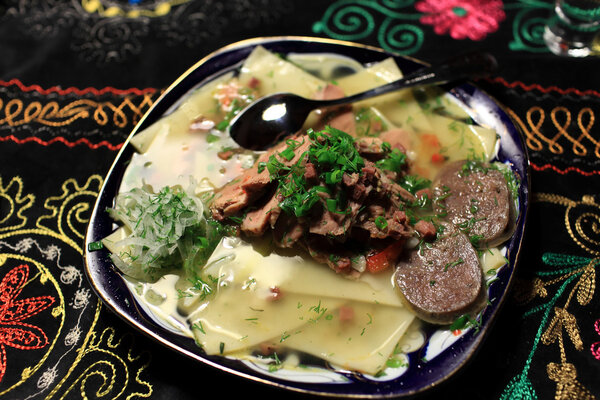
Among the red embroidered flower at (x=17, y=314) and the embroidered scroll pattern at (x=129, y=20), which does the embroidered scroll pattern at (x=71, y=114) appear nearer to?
the embroidered scroll pattern at (x=129, y=20)

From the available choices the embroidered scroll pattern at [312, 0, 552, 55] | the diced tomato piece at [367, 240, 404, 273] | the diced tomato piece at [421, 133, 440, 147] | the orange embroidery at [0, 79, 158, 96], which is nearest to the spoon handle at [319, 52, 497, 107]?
the diced tomato piece at [421, 133, 440, 147]

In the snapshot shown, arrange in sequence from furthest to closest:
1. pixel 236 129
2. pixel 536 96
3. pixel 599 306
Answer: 1. pixel 536 96
2. pixel 236 129
3. pixel 599 306

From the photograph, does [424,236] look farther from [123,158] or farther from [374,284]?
[123,158]

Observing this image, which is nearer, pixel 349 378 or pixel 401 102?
pixel 349 378

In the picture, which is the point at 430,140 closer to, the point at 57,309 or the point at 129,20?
the point at 57,309

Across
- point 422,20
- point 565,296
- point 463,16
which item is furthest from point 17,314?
point 463,16

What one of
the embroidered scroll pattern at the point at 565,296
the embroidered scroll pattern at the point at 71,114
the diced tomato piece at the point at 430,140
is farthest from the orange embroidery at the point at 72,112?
the embroidered scroll pattern at the point at 565,296

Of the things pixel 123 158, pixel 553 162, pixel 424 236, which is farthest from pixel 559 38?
pixel 123 158
